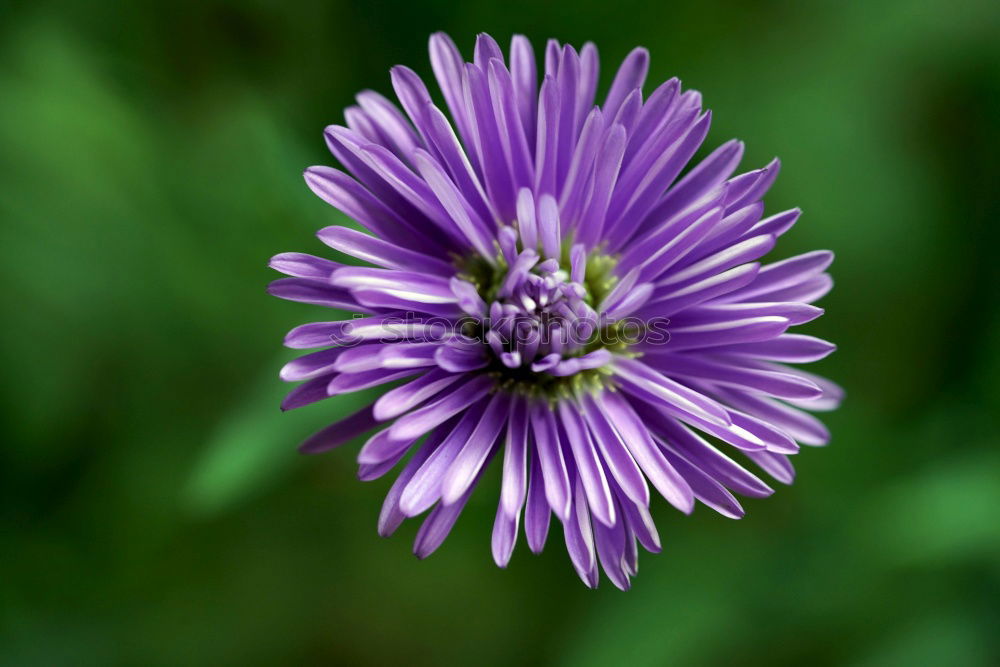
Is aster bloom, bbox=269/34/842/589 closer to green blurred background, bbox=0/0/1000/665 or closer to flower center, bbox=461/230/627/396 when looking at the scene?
flower center, bbox=461/230/627/396

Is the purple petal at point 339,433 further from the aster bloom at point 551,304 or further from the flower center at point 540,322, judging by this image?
the flower center at point 540,322

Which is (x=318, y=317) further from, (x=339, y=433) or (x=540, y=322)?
(x=540, y=322)

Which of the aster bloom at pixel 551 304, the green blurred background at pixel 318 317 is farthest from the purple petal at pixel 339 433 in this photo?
the green blurred background at pixel 318 317

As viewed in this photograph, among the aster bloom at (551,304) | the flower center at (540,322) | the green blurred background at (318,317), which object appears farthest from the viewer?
the green blurred background at (318,317)

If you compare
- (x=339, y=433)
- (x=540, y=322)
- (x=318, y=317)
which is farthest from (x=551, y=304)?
(x=318, y=317)

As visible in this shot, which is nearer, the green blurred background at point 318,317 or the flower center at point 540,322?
the flower center at point 540,322

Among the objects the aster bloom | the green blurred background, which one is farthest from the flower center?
the green blurred background

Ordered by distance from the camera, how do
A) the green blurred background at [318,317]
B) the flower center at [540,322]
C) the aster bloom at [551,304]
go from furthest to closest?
the green blurred background at [318,317]
the flower center at [540,322]
the aster bloom at [551,304]
